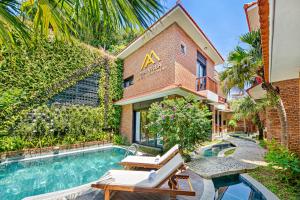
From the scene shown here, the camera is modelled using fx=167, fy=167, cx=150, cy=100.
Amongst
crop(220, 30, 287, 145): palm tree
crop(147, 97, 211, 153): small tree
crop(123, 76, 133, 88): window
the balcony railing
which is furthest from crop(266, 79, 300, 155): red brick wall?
crop(123, 76, 133, 88): window

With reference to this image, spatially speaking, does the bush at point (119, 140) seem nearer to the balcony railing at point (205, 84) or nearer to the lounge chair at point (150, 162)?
the balcony railing at point (205, 84)

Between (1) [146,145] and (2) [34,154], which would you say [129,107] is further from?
(2) [34,154]

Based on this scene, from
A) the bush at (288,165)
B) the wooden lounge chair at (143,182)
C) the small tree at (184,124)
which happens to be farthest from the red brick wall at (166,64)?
the wooden lounge chair at (143,182)

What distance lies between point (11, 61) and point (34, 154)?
6638 millimetres

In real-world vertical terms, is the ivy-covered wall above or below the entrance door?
above

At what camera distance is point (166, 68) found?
11.9 m

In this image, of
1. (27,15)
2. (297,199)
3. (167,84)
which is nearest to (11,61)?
(167,84)

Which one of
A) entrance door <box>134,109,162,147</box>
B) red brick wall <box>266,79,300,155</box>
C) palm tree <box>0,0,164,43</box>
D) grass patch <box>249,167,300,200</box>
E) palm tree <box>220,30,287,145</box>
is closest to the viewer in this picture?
palm tree <box>0,0,164,43</box>

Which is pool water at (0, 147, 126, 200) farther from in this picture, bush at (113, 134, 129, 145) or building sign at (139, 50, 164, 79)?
building sign at (139, 50, 164, 79)

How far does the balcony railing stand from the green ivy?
318 inches

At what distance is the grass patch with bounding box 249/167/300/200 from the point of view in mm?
4629

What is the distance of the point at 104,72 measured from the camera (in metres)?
16.9

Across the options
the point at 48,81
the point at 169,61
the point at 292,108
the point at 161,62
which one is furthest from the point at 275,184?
the point at 48,81

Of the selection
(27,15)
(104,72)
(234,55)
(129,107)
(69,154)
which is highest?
(104,72)
